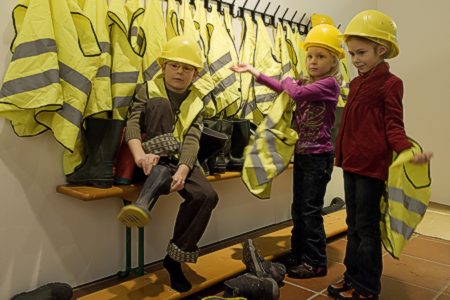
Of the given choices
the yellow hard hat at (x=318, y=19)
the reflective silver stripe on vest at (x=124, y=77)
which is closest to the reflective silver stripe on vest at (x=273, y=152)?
the reflective silver stripe on vest at (x=124, y=77)

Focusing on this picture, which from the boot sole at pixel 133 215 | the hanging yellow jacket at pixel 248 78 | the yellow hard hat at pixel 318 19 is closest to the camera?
the boot sole at pixel 133 215

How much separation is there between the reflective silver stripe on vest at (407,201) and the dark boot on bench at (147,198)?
2.73 feet

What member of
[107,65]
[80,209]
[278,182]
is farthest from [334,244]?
[107,65]

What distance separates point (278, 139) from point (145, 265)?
868 millimetres

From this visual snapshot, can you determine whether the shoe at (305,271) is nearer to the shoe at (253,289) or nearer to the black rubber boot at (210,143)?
the shoe at (253,289)

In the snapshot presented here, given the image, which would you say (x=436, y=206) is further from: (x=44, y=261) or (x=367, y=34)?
(x=44, y=261)

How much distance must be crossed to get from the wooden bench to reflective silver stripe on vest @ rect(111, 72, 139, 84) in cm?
42

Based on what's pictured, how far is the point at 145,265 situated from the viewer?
2031 millimetres

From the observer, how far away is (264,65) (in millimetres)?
2355

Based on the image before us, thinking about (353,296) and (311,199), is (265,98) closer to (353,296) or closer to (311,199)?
(311,199)

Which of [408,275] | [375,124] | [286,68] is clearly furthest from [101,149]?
[408,275]

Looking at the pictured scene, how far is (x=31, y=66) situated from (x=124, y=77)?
37 cm

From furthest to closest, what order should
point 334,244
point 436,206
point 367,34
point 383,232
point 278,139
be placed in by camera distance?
point 436,206 → point 334,244 → point 278,139 → point 383,232 → point 367,34

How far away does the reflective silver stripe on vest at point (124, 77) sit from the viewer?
5.63 feet
